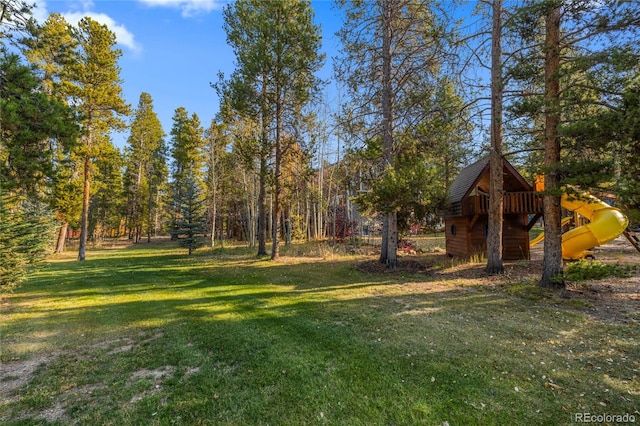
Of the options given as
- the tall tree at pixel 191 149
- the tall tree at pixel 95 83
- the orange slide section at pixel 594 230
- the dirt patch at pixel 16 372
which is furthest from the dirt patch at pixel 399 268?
the tall tree at pixel 191 149

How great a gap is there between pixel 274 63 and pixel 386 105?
515cm

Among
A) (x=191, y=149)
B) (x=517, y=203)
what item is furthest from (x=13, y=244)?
(x=191, y=149)

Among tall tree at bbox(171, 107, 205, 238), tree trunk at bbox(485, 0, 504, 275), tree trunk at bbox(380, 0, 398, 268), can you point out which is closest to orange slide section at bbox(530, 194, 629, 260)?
tree trunk at bbox(485, 0, 504, 275)

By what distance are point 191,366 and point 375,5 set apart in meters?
11.5

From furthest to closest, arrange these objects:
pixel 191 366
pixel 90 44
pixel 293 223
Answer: pixel 293 223 → pixel 90 44 → pixel 191 366

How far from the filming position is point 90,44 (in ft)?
50.2

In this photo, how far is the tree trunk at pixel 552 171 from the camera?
6.39 metres

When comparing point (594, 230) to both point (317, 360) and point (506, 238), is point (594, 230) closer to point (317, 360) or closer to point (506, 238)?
point (506, 238)

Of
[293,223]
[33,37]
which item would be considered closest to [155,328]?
[33,37]

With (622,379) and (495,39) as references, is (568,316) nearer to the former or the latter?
(622,379)

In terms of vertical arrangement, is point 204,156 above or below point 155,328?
above

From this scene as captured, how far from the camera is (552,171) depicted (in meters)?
6.27

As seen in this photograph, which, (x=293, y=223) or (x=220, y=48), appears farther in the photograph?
(x=293, y=223)

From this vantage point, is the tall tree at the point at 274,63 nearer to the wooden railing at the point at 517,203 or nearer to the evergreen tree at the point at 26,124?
the evergreen tree at the point at 26,124
